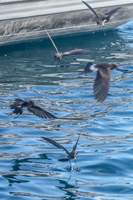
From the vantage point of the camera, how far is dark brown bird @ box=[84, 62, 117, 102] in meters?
5.70

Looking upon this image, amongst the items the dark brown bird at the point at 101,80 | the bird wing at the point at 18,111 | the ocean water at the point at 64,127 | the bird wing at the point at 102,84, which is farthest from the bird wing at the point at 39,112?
the bird wing at the point at 102,84

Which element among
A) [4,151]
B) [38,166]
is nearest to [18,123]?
[4,151]

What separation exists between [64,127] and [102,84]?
1.87m

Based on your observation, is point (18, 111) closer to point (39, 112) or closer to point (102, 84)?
point (39, 112)

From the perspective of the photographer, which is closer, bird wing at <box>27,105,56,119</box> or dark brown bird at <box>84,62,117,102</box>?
dark brown bird at <box>84,62,117,102</box>

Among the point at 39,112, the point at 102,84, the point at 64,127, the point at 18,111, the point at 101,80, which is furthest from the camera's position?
the point at 64,127

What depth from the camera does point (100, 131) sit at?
745cm

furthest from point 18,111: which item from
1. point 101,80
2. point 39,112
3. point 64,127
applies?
point 101,80

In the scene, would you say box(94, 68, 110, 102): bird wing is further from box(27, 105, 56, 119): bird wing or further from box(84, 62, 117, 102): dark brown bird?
box(27, 105, 56, 119): bird wing

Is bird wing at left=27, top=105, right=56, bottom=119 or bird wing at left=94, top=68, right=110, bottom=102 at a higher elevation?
bird wing at left=27, top=105, right=56, bottom=119

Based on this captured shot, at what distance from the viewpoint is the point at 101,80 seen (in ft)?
19.8

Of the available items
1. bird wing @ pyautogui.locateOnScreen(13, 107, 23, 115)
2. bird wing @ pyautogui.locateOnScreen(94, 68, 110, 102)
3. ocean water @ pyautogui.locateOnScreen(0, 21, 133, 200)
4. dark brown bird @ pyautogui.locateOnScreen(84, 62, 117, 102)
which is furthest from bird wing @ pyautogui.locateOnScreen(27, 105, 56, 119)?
bird wing @ pyautogui.locateOnScreen(94, 68, 110, 102)

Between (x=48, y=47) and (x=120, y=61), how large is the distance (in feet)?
6.77

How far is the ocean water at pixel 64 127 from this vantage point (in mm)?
5691
